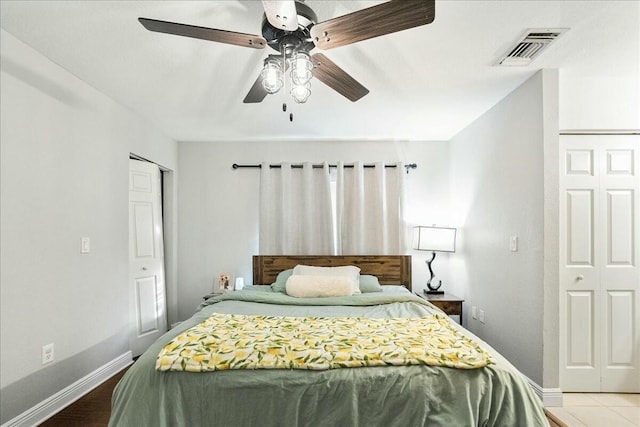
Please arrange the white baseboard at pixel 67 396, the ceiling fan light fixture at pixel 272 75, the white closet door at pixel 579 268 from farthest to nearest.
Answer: the white closet door at pixel 579 268 < the white baseboard at pixel 67 396 < the ceiling fan light fixture at pixel 272 75

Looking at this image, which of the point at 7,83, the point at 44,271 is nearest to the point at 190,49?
the point at 7,83

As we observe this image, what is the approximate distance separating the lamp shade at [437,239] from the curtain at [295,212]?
3.38 feet

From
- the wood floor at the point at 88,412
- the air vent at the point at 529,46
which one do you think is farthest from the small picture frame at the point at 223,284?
the air vent at the point at 529,46

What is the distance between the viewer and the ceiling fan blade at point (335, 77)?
195cm

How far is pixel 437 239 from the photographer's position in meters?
4.15

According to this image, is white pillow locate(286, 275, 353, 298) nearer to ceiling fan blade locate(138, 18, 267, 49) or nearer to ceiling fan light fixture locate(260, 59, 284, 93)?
ceiling fan light fixture locate(260, 59, 284, 93)

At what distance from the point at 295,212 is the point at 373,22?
305cm

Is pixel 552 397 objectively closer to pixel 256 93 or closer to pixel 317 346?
pixel 317 346

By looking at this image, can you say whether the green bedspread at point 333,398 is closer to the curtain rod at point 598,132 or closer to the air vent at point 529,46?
the air vent at point 529,46

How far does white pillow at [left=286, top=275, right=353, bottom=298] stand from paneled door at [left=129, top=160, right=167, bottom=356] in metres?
1.62

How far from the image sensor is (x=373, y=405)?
1648 millimetres

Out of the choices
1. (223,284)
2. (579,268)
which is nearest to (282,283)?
(223,284)

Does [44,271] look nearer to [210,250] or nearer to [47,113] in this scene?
[47,113]

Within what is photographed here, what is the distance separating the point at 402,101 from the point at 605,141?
1.58 metres
